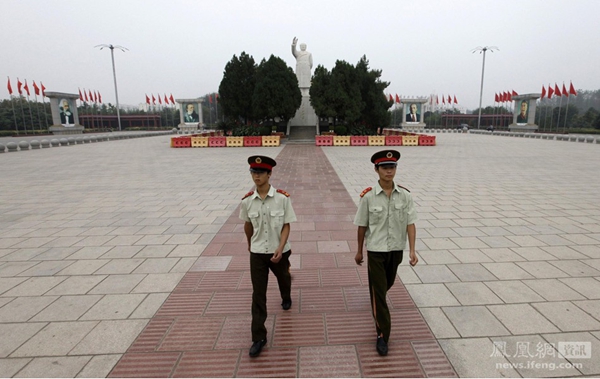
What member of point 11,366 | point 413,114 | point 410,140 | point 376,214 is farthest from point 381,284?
point 413,114

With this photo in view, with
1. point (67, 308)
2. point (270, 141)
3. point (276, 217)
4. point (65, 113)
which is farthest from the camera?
point (65, 113)

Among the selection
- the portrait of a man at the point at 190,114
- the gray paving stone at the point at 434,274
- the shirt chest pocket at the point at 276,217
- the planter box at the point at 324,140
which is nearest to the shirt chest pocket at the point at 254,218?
the shirt chest pocket at the point at 276,217

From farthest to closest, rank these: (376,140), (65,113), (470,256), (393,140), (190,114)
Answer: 1. (190,114)
2. (65,113)
3. (393,140)
4. (376,140)
5. (470,256)

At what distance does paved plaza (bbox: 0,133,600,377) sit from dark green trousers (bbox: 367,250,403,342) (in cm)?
24

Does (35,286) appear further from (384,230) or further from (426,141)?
(426,141)

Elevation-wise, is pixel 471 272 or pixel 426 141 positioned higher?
pixel 426 141

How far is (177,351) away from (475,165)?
13.2m

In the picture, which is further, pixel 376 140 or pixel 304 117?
pixel 304 117

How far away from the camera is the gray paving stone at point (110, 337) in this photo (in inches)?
112

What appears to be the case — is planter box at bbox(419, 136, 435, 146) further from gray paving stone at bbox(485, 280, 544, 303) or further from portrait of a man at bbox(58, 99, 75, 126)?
portrait of a man at bbox(58, 99, 75, 126)

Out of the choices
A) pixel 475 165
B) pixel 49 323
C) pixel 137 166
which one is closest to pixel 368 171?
pixel 475 165

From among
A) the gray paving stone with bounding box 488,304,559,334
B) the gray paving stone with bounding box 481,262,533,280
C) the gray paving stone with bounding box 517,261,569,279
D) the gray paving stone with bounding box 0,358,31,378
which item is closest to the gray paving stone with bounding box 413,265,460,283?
the gray paving stone with bounding box 481,262,533,280

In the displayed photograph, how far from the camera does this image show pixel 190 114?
4006 centimetres

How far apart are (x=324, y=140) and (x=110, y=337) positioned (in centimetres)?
2060
